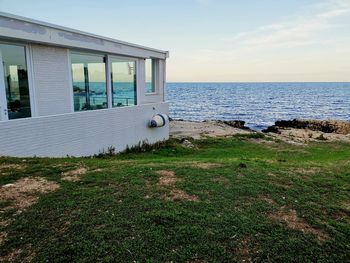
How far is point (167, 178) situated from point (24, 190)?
2.38 metres

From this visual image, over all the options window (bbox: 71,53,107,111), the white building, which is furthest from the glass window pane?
window (bbox: 71,53,107,111)

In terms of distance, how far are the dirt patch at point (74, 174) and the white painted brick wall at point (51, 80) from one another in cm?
351

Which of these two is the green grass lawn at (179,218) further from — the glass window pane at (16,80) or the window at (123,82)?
the window at (123,82)

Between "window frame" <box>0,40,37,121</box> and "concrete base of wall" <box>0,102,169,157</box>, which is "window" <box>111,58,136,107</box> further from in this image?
"window frame" <box>0,40,37,121</box>

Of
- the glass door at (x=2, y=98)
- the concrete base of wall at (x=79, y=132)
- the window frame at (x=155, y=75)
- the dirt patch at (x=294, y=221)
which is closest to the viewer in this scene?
the dirt patch at (x=294, y=221)

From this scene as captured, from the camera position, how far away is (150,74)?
13766 millimetres

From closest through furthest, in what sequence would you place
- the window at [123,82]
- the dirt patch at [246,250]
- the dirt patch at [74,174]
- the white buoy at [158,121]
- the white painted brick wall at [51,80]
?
1. the dirt patch at [246,250]
2. the dirt patch at [74,174]
3. the white painted brick wall at [51,80]
4. the window at [123,82]
5. the white buoy at [158,121]

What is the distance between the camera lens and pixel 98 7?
14945 mm

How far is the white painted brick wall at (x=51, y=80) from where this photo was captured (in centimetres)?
802

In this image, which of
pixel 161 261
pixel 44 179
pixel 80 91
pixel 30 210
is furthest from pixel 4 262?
pixel 80 91

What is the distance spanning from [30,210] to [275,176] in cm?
441

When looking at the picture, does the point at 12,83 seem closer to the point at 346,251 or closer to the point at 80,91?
the point at 80,91

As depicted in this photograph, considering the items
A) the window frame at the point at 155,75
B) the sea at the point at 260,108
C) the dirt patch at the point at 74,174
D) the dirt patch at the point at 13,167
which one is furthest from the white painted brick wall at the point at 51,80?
the sea at the point at 260,108

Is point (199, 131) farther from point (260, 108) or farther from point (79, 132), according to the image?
point (260, 108)
